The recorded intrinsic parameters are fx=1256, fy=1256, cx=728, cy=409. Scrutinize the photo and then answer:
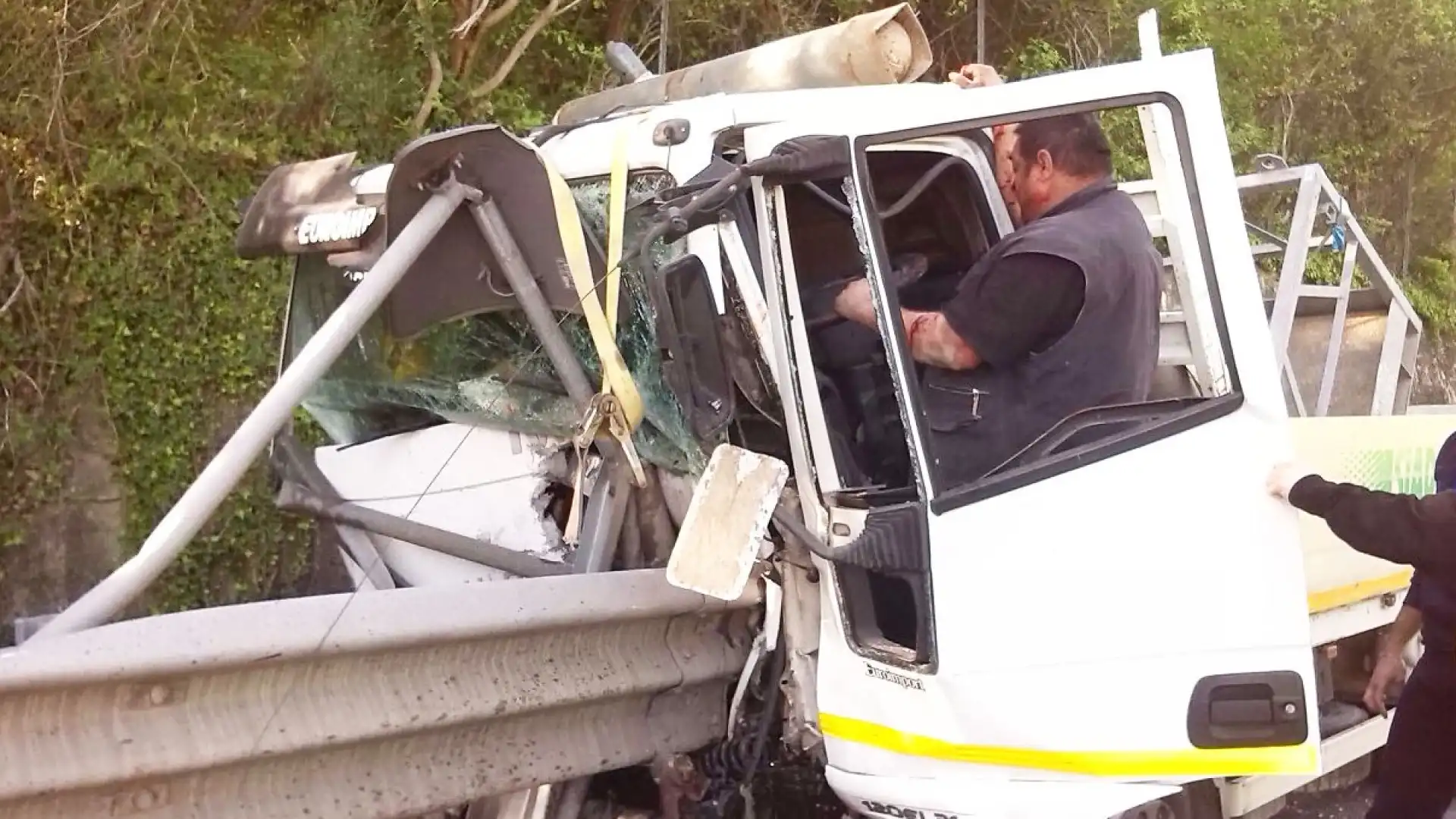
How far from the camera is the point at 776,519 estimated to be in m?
2.60

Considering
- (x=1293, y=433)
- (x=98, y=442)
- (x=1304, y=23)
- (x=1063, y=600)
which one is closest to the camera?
(x=1063, y=600)

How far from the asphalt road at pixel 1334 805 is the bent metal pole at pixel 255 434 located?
3.59 metres

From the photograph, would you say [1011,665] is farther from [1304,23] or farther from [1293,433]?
[1304,23]

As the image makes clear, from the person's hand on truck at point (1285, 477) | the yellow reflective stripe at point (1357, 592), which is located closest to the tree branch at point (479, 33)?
the yellow reflective stripe at point (1357, 592)

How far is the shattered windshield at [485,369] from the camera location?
9.46 feet

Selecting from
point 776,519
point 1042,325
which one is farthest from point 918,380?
point 776,519

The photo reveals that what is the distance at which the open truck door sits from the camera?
2404mm

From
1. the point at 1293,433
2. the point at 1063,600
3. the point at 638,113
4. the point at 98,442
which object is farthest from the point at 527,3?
the point at 1063,600

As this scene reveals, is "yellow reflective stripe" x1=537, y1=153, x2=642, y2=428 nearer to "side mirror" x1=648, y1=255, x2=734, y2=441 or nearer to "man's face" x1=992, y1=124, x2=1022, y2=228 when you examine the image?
"side mirror" x1=648, y1=255, x2=734, y2=441

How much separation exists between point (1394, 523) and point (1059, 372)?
27.8 inches

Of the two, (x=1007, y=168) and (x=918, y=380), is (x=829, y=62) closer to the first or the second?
(x=1007, y=168)

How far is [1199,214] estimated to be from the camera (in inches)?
97.7

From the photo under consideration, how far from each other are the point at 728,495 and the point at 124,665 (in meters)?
1.11

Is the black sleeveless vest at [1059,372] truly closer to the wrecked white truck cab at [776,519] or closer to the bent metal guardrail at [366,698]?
the wrecked white truck cab at [776,519]
